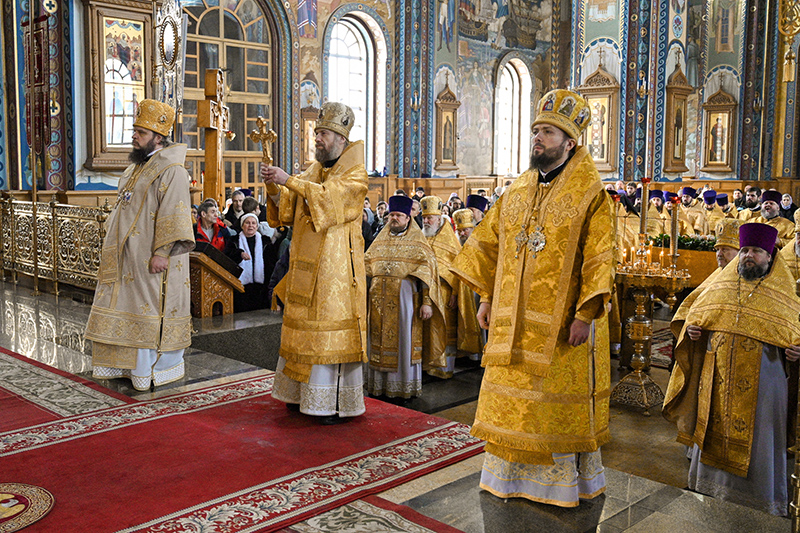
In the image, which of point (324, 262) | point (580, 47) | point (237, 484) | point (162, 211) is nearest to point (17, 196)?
point (162, 211)

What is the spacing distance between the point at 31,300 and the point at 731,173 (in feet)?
64.1

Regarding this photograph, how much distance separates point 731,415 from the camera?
467cm

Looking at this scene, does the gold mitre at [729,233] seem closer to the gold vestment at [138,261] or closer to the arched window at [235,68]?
the gold vestment at [138,261]

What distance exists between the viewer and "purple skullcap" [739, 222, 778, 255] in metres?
4.48

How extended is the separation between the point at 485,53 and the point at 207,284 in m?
17.1

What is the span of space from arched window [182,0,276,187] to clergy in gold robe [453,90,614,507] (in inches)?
539

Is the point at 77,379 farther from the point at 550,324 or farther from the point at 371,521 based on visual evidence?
the point at 550,324

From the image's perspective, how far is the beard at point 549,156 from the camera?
339cm

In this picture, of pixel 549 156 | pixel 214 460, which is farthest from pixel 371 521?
pixel 549 156

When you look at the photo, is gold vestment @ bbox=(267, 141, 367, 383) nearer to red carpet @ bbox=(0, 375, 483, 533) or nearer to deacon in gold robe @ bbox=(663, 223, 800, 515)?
red carpet @ bbox=(0, 375, 483, 533)

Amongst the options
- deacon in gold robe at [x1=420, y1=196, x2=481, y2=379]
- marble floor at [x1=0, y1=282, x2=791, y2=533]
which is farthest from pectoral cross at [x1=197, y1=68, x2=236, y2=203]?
deacon in gold robe at [x1=420, y1=196, x2=481, y2=379]

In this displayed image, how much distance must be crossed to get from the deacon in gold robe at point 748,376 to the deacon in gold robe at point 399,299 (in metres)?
2.46

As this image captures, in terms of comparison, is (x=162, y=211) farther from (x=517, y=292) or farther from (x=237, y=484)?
(x=517, y=292)

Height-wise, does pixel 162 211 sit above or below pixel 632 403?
above
